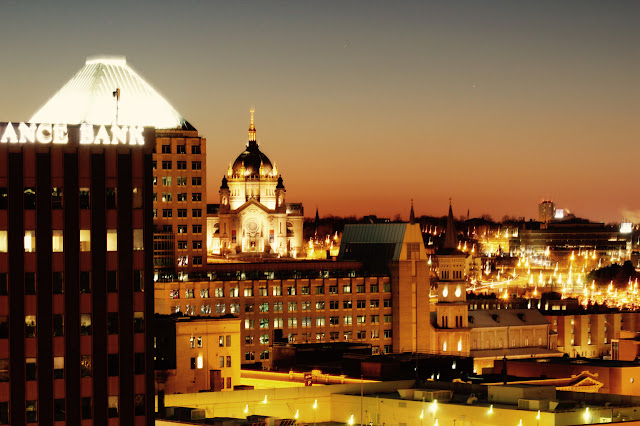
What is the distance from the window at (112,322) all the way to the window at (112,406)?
387 cm

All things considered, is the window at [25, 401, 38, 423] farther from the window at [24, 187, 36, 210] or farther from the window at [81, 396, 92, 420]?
the window at [24, 187, 36, 210]

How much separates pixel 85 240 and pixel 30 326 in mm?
5946

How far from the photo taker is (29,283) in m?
89.3

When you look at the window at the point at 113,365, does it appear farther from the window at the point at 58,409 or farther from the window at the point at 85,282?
the window at the point at 85,282

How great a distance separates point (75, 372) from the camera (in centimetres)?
8919

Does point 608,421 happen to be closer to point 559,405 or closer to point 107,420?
point 559,405

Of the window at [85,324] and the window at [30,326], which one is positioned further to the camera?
the window at [85,324]

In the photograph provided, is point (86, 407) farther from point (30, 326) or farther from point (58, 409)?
point (30, 326)

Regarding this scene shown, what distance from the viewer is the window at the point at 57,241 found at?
8981 centimetres

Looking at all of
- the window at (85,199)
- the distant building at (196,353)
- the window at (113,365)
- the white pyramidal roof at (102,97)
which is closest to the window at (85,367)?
the window at (113,365)

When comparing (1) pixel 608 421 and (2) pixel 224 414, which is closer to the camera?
(1) pixel 608 421

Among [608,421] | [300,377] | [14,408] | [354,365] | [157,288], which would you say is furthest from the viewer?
[157,288]

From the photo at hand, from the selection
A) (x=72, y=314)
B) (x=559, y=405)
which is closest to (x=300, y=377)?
(x=559, y=405)

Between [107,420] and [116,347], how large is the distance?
4293 millimetres
